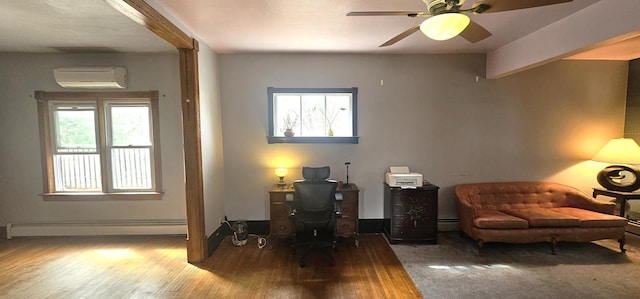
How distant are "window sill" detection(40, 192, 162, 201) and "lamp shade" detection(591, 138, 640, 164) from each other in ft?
20.6

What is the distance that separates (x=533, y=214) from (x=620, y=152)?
5.40ft

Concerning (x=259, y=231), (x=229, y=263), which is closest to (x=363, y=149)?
(x=259, y=231)

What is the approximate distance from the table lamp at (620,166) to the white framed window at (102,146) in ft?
20.5

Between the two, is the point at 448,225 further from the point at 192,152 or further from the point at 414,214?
the point at 192,152

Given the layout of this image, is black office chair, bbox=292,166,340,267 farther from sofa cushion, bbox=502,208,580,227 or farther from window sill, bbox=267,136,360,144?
sofa cushion, bbox=502,208,580,227

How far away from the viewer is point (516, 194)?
3.83 meters

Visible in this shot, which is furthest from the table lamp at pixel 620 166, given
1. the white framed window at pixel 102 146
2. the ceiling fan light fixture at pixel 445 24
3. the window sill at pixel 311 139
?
the white framed window at pixel 102 146

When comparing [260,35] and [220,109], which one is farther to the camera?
[220,109]

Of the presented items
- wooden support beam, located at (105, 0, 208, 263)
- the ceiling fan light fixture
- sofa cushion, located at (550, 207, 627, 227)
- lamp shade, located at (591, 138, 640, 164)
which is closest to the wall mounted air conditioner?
wooden support beam, located at (105, 0, 208, 263)

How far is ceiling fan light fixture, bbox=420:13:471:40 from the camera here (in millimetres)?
1702

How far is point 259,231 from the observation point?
4035 millimetres

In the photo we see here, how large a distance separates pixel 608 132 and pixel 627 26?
2674 mm

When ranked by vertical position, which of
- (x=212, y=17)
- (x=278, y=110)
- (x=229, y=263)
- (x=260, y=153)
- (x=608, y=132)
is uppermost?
(x=212, y=17)

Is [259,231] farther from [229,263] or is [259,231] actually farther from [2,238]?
[2,238]
